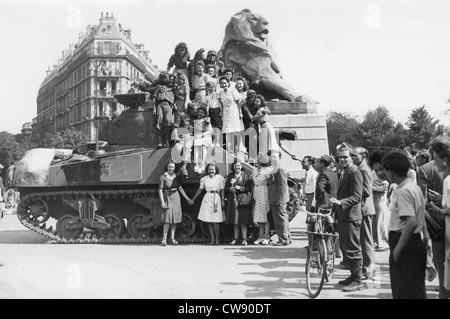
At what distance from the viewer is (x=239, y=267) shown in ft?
28.3

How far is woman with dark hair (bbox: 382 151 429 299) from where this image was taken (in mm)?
4941

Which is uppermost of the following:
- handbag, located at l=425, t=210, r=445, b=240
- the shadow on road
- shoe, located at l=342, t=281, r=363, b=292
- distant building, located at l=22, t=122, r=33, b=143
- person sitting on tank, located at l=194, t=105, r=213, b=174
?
distant building, located at l=22, t=122, r=33, b=143

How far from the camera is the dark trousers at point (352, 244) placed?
276 inches

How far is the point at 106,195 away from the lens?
500 inches

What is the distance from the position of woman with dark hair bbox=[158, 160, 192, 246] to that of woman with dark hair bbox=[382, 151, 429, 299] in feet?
23.4

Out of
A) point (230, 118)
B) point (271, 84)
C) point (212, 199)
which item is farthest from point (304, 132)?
point (212, 199)

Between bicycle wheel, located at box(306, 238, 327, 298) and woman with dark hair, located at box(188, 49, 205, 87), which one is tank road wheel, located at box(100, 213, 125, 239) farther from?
bicycle wheel, located at box(306, 238, 327, 298)

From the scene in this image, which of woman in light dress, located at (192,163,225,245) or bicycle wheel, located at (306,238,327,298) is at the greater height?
woman in light dress, located at (192,163,225,245)

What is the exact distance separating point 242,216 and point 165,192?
5.77 ft

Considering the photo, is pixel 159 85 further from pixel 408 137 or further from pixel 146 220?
pixel 408 137

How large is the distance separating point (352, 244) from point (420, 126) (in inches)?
1871

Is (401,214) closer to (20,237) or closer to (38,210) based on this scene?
(38,210)

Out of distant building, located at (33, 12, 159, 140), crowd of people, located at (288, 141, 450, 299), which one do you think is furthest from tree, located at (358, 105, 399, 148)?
crowd of people, located at (288, 141, 450, 299)
